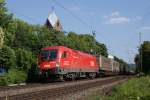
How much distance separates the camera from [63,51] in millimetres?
41000

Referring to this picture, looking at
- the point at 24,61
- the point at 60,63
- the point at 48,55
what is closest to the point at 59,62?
the point at 60,63

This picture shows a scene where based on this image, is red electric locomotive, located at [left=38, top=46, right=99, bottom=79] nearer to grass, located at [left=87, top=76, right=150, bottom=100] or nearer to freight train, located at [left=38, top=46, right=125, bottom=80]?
freight train, located at [left=38, top=46, right=125, bottom=80]

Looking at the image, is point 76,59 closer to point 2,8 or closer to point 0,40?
point 0,40

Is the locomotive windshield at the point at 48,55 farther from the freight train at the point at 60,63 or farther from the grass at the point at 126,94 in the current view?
the grass at the point at 126,94

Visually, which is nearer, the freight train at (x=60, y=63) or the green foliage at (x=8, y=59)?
the freight train at (x=60, y=63)

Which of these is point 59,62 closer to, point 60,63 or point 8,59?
point 60,63

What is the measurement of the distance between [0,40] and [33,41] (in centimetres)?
2829

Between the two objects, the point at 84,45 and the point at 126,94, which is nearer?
the point at 126,94

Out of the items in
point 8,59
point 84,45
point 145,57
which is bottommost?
point 8,59

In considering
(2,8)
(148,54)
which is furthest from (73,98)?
(148,54)

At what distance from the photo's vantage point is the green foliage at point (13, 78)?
38.3 m

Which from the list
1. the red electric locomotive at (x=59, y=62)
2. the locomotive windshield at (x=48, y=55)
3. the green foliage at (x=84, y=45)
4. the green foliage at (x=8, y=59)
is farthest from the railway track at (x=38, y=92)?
the green foliage at (x=84, y=45)

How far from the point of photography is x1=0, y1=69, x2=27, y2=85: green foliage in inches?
1508

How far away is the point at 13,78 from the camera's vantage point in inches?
1586
